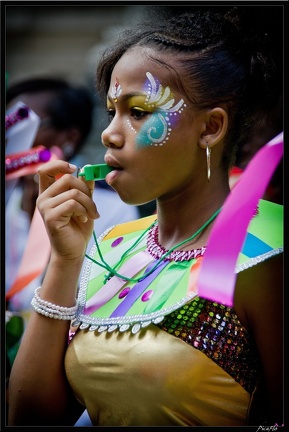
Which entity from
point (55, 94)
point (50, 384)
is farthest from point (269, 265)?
point (55, 94)

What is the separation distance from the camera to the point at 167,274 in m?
1.85

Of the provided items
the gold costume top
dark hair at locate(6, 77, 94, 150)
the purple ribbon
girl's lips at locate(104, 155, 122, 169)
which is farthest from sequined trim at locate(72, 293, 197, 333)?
dark hair at locate(6, 77, 94, 150)

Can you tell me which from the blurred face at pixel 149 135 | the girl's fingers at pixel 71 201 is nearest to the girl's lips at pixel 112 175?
the blurred face at pixel 149 135

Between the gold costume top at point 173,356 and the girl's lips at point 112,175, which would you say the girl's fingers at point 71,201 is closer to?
the girl's lips at point 112,175

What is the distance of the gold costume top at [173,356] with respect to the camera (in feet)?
5.50

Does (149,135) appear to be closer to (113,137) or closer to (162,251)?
(113,137)

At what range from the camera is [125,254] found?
206 cm

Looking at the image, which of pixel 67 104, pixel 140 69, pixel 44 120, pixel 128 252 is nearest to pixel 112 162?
pixel 140 69

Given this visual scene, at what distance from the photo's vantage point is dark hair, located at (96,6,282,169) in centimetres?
177

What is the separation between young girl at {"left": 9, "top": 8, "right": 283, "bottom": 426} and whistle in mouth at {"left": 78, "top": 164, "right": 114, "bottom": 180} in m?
0.02

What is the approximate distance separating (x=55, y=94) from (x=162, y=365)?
2.55 m

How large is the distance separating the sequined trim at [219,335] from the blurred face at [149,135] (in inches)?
12.7

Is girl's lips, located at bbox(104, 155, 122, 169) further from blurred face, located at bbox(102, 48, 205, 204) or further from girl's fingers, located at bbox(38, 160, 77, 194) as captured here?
girl's fingers, located at bbox(38, 160, 77, 194)

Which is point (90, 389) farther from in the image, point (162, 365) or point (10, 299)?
point (10, 299)
